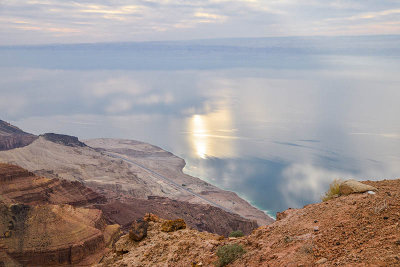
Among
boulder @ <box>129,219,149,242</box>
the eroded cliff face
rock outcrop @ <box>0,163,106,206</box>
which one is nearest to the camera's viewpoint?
boulder @ <box>129,219,149,242</box>

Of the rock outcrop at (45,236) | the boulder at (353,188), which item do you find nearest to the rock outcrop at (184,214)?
the rock outcrop at (45,236)

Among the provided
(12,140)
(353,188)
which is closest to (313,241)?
(353,188)

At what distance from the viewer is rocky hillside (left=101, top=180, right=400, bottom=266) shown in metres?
7.14

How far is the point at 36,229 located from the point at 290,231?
74.8 ft

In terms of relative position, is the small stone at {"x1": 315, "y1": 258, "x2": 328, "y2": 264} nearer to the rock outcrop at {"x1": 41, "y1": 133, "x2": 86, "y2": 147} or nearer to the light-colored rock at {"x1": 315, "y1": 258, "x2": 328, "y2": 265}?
the light-colored rock at {"x1": 315, "y1": 258, "x2": 328, "y2": 265}

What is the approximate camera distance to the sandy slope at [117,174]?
61812 millimetres

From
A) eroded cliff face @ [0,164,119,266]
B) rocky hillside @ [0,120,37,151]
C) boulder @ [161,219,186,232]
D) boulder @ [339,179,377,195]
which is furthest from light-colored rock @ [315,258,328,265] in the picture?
rocky hillside @ [0,120,37,151]

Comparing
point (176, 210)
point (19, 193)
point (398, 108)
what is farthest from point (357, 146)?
point (19, 193)

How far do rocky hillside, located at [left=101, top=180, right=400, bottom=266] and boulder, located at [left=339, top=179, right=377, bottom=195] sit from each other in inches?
7.8

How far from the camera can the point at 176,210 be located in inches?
1892

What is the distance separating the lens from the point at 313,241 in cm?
809

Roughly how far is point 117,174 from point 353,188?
207 feet

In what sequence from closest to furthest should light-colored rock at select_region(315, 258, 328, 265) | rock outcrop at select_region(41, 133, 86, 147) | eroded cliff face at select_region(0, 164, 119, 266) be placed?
light-colored rock at select_region(315, 258, 328, 265), eroded cliff face at select_region(0, 164, 119, 266), rock outcrop at select_region(41, 133, 86, 147)

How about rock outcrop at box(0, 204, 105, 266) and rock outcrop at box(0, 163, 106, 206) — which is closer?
rock outcrop at box(0, 204, 105, 266)
